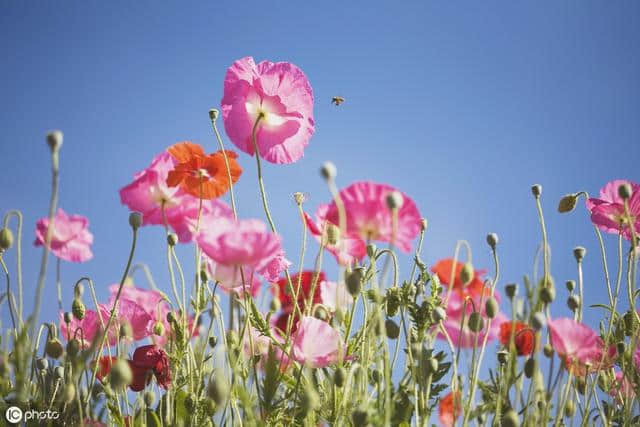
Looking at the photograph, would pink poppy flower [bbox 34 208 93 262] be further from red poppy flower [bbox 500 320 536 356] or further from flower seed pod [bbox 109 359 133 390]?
red poppy flower [bbox 500 320 536 356]

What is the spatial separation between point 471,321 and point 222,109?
1055 mm

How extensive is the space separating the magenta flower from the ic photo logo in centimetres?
201

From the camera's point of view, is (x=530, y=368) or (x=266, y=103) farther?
(x=266, y=103)

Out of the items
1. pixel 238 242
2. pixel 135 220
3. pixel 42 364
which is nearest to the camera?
pixel 238 242

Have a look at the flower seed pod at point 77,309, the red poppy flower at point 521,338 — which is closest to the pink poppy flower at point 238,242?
the flower seed pod at point 77,309

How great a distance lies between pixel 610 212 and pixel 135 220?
5.48ft

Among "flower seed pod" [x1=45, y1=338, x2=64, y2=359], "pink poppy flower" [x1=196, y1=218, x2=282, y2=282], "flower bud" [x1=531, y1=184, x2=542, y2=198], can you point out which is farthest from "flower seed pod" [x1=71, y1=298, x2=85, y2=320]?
"flower bud" [x1=531, y1=184, x2=542, y2=198]

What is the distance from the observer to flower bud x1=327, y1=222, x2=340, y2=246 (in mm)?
1766

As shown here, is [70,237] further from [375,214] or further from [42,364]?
[375,214]

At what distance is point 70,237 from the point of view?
216 centimetres

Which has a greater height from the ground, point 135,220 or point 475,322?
point 135,220

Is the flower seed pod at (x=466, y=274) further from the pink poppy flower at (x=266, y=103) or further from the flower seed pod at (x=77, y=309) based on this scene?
the flower seed pod at (x=77, y=309)

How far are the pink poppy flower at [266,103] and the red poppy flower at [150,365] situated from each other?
72 centimetres

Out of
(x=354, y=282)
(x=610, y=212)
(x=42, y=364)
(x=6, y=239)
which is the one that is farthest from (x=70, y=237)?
(x=610, y=212)
